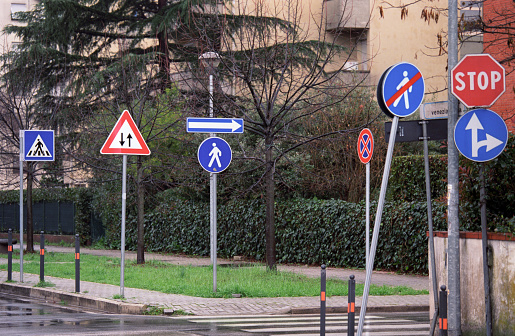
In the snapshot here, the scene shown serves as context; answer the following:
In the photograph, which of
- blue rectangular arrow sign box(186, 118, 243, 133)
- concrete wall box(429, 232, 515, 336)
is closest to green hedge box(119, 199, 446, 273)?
blue rectangular arrow sign box(186, 118, 243, 133)

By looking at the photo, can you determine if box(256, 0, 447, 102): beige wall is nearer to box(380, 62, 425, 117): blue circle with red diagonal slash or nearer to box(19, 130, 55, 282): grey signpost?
box(19, 130, 55, 282): grey signpost

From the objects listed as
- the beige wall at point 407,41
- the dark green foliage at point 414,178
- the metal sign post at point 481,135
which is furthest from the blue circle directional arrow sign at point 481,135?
the beige wall at point 407,41

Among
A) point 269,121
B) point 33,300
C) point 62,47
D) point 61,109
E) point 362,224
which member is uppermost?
point 62,47

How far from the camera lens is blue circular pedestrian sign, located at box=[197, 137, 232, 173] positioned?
12.8 metres

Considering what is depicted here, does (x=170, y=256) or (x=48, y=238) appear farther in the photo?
(x=48, y=238)

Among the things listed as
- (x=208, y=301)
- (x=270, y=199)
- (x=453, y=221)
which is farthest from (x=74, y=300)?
(x=453, y=221)

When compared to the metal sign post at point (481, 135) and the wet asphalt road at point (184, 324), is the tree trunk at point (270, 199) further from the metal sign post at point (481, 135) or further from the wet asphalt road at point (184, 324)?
the metal sign post at point (481, 135)

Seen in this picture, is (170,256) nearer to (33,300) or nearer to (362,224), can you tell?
(362,224)

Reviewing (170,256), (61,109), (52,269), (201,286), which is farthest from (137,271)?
(61,109)

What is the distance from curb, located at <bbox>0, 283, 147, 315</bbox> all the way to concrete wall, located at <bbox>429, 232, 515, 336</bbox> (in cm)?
512

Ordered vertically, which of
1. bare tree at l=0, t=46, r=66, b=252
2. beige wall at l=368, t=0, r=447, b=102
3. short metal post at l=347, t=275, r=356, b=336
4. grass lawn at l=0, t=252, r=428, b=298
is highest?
beige wall at l=368, t=0, r=447, b=102

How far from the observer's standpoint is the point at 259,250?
72.7 ft

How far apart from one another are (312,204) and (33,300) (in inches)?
371

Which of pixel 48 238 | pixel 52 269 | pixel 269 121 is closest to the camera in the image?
pixel 269 121
